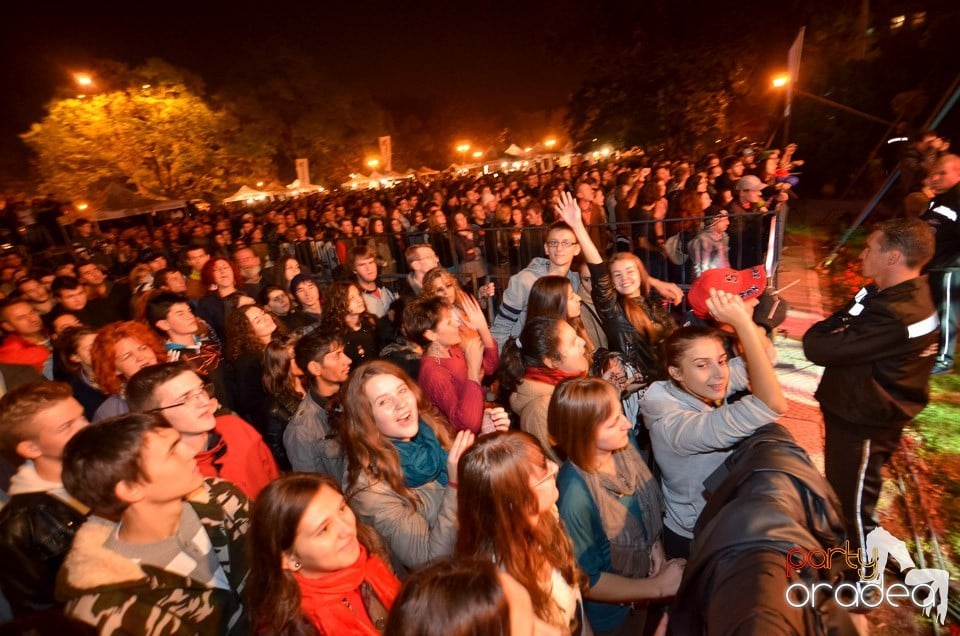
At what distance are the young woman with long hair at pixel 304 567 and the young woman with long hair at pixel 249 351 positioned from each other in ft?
8.25

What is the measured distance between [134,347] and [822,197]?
19.4 meters

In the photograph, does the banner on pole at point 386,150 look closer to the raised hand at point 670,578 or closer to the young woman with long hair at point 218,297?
the young woman with long hair at point 218,297

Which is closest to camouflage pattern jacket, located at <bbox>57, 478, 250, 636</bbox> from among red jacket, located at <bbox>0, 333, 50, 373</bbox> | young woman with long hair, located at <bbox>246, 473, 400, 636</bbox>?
young woman with long hair, located at <bbox>246, 473, 400, 636</bbox>

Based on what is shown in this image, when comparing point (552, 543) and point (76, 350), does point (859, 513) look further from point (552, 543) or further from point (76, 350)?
point (76, 350)

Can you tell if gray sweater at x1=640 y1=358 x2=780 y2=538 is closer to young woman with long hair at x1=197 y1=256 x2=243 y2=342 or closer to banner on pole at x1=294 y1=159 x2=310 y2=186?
young woman with long hair at x1=197 y1=256 x2=243 y2=342

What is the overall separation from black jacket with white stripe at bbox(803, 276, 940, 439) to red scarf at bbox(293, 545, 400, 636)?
8.36 ft

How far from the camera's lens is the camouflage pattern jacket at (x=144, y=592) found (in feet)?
5.19

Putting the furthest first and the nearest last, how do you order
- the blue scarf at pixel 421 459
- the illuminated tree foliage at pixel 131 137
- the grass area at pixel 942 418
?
Result: the illuminated tree foliage at pixel 131 137 → the grass area at pixel 942 418 → the blue scarf at pixel 421 459

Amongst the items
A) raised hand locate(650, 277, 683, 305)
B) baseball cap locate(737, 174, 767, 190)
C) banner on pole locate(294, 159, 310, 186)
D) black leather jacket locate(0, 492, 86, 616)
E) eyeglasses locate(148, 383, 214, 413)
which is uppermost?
banner on pole locate(294, 159, 310, 186)

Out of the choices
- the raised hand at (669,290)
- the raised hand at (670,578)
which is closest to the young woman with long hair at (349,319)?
the raised hand at (669,290)

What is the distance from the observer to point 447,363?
3225mm

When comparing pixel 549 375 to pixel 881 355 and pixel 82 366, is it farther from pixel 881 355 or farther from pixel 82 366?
pixel 82 366

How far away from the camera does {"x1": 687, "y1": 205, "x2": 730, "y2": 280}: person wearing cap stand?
4812 millimetres


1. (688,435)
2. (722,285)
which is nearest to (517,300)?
(722,285)
